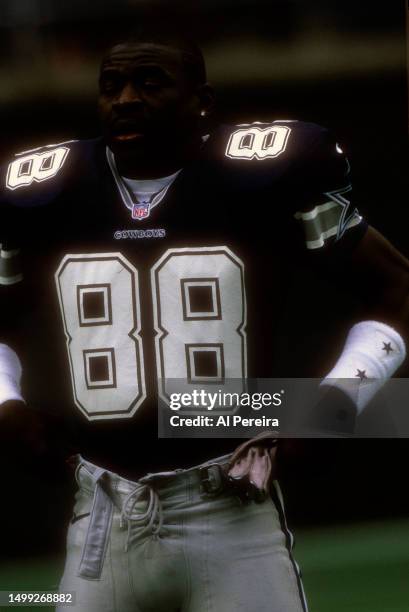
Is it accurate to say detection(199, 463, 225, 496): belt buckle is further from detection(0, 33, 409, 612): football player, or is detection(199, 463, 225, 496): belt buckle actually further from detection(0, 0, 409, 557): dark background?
detection(0, 0, 409, 557): dark background

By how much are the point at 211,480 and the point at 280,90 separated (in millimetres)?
928

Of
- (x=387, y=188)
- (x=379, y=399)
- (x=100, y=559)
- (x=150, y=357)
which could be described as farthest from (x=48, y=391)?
(x=387, y=188)

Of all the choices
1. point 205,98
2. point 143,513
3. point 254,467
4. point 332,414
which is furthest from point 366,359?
point 205,98

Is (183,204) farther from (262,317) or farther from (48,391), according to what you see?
(48,391)

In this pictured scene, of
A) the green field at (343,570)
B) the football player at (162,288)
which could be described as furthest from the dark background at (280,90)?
the football player at (162,288)

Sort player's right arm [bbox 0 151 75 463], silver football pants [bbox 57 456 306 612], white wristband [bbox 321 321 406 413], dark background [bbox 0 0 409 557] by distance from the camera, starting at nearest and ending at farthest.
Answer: silver football pants [bbox 57 456 306 612], white wristband [bbox 321 321 406 413], player's right arm [bbox 0 151 75 463], dark background [bbox 0 0 409 557]

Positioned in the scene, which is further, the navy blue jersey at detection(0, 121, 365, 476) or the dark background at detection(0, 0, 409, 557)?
the dark background at detection(0, 0, 409, 557)

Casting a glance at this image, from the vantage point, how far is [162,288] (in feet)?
7.41

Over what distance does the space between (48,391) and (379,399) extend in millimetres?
714

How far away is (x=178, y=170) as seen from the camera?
2303 millimetres

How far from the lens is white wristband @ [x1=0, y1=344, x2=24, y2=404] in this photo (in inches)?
91.1

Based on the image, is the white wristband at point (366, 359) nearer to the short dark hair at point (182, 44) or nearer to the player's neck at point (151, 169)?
the player's neck at point (151, 169)

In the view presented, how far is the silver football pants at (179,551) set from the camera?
2.09 meters

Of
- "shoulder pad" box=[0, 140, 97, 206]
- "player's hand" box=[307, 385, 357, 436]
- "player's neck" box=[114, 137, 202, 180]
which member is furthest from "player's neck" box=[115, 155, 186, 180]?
"player's hand" box=[307, 385, 357, 436]
